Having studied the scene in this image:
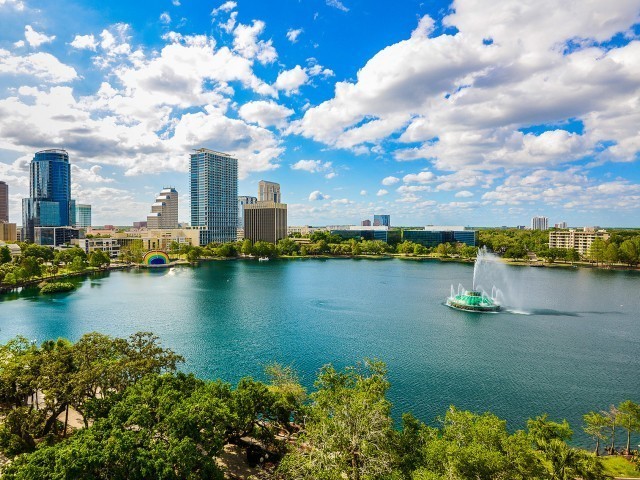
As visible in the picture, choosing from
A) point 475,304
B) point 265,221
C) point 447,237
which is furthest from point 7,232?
point 447,237

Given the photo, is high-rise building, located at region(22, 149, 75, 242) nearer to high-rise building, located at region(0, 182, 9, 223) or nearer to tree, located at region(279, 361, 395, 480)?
high-rise building, located at region(0, 182, 9, 223)

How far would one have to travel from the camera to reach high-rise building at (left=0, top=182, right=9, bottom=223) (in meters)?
163

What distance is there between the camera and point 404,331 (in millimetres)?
33031

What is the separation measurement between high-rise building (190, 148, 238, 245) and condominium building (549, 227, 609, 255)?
106 m

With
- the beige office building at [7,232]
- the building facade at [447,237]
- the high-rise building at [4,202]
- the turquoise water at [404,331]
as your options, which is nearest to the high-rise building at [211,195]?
the beige office building at [7,232]

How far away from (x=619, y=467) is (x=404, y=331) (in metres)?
19.5

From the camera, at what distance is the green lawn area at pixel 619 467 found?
43.8 feet

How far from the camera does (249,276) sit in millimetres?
67625

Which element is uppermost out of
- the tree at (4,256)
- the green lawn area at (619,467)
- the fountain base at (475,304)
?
the tree at (4,256)

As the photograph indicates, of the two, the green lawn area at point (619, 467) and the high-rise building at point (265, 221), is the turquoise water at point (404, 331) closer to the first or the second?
the green lawn area at point (619, 467)

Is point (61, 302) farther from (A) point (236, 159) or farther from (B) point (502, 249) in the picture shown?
(B) point (502, 249)

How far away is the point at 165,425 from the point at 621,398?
936 inches

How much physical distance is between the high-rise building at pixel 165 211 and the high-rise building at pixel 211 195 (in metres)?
62.5

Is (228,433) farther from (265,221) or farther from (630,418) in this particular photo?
(265,221)
